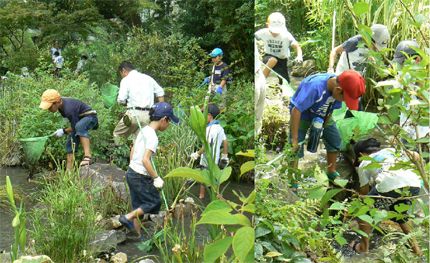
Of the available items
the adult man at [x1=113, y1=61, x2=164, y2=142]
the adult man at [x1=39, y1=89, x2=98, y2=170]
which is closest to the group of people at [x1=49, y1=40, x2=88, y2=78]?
the adult man at [x1=39, y1=89, x2=98, y2=170]

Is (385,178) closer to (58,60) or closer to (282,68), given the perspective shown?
(282,68)

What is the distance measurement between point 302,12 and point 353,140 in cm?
61

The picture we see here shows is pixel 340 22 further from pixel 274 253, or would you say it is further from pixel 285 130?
pixel 274 253

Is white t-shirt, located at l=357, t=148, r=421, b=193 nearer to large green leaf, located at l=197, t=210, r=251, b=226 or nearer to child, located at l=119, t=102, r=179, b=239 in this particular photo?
large green leaf, located at l=197, t=210, r=251, b=226

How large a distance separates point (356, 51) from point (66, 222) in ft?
5.19

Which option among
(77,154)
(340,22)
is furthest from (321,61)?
(77,154)

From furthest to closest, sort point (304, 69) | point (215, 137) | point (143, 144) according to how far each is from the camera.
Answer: point (143, 144) < point (215, 137) < point (304, 69)

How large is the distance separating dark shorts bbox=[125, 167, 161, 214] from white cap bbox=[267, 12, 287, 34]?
90 cm

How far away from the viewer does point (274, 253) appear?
3023mm

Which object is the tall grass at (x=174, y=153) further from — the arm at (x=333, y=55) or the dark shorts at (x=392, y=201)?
the dark shorts at (x=392, y=201)

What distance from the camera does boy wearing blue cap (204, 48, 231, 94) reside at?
122 inches

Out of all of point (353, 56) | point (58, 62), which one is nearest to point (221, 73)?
point (353, 56)

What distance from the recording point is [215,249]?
297cm

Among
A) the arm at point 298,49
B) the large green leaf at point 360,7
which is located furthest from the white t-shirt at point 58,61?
the large green leaf at point 360,7
